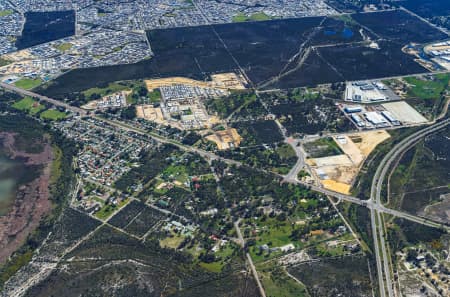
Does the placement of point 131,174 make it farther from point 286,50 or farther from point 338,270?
point 286,50

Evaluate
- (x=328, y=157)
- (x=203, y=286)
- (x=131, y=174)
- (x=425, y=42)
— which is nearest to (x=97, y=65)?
(x=131, y=174)

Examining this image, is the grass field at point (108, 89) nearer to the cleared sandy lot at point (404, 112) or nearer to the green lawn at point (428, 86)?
the cleared sandy lot at point (404, 112)

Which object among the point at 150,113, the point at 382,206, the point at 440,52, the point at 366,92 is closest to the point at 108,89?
the point at 150,113

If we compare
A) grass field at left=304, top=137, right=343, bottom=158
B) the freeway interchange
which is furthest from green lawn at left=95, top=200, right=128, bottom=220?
grass field at left=304, top=137, right=343, bottom=158

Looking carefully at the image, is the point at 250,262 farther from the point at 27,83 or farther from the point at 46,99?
the point at 27,83

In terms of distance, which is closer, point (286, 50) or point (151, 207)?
point (151, 207)
